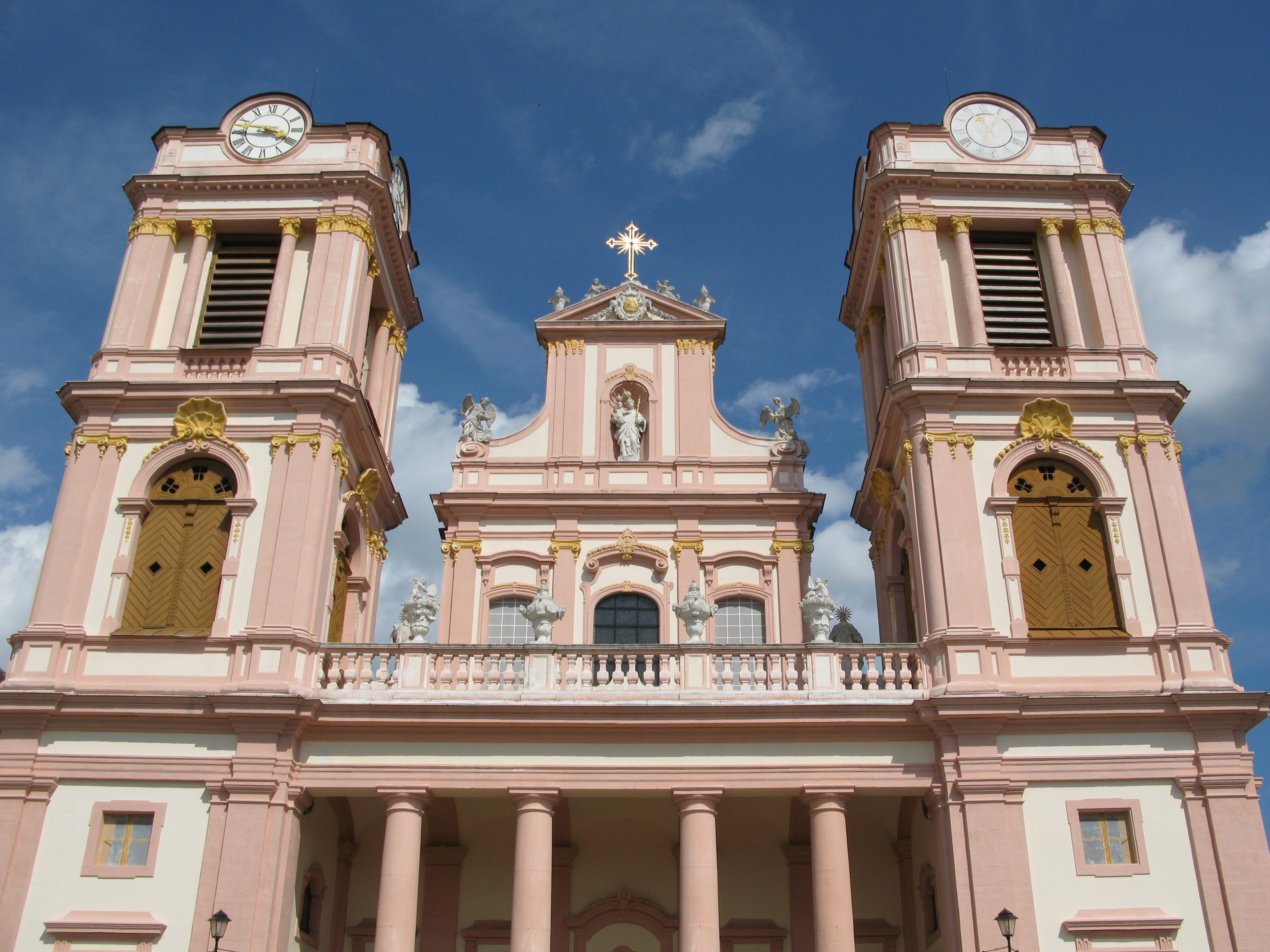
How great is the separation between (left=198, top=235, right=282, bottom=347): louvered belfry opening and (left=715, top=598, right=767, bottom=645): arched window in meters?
9.46

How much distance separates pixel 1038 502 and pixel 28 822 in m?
15.4

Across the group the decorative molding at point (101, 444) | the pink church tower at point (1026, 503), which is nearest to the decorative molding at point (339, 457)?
the decorative molding at point (101, 444)

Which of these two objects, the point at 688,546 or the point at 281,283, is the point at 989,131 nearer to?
the point at 688,546

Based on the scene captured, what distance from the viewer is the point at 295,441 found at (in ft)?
62.2

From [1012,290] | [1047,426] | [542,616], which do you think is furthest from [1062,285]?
[542,616]

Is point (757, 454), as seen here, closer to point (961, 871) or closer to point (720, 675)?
point (720, 675)

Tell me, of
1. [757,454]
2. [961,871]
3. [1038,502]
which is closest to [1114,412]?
[1038,502]

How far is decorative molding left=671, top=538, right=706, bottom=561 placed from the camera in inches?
861

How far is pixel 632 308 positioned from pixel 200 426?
30.1 ft

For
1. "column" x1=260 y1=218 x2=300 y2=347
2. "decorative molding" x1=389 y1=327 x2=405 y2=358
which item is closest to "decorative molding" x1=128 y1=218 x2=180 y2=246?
→ "column" x1=260 y1=218 x2=300 y2=347

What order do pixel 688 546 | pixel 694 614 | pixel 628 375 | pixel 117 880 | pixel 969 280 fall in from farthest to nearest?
pixel 628 375
pixel 688 546
pixel 969 280
pixel 694 614
pixel 117 880

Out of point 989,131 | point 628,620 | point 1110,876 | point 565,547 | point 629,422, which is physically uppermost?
point 989,131

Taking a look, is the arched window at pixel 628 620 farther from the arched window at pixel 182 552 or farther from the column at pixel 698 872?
the arched window at pixel 182 552

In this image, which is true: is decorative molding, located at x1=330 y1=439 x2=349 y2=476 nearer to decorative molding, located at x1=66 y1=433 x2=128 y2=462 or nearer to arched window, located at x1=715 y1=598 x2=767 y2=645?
decorative molding, located at x1=66 y1=433 x2=128 y2=462
